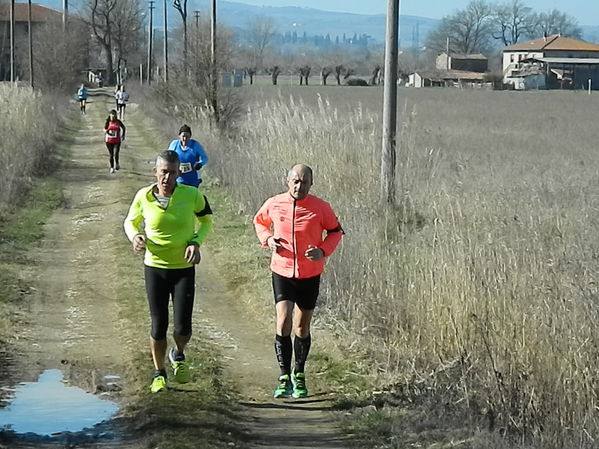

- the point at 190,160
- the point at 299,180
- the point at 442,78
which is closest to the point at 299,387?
the point at 299,180

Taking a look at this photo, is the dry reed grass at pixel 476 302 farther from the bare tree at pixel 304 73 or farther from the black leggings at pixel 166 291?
the bare tree at pixel 304 73

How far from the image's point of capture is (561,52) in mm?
136000

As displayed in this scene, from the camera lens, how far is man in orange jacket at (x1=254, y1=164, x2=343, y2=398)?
774 cm

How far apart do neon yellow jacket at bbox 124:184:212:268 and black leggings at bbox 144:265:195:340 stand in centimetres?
6

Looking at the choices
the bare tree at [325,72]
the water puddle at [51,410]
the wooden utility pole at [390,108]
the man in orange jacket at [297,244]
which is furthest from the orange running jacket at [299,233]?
the bare tree at [325,72]

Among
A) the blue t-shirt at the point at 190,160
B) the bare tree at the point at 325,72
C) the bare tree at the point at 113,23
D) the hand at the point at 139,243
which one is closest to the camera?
the hand at the point at 139,243

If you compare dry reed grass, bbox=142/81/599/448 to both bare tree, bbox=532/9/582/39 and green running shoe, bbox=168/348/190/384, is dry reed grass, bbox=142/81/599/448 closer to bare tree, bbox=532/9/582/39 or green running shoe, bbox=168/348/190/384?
green running shoe, bbox=168/348/190/384

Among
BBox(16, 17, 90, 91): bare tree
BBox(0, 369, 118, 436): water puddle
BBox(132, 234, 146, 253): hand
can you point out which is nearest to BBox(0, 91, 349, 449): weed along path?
BBox(0, 369, 118, 436): water puddle

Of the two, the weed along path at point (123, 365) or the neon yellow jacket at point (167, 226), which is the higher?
the neon yellow jacket at point (167, 226)

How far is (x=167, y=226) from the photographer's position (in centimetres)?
→ 775

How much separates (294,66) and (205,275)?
11474cm

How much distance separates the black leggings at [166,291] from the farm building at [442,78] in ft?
363

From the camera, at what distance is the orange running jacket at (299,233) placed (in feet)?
25.5

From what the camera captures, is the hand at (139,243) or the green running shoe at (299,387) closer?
the hand at (139,243)
